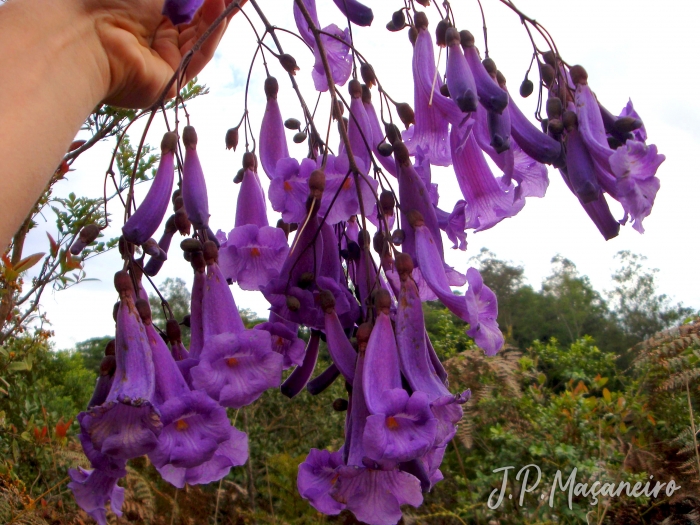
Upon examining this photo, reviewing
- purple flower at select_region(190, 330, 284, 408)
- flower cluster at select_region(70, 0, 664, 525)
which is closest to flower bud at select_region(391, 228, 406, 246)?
flower cluster at select_region(70, 0, 664, 525)

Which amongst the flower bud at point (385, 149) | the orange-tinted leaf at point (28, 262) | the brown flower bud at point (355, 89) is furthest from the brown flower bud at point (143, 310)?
the orange-tinted leaf at point (28, 262)

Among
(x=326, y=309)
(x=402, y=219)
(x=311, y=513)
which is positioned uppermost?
(x=402, y=219)

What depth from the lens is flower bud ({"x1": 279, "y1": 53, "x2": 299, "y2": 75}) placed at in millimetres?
1046

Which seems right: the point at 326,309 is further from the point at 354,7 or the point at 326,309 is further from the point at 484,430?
the point at 484,430

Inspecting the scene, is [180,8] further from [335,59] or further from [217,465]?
[217,465]

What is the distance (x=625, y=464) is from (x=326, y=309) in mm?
2634

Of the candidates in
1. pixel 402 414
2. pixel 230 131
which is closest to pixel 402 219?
pixel 402 414

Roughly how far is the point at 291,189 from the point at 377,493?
0.45 meters

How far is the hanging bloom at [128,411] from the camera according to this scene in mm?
682

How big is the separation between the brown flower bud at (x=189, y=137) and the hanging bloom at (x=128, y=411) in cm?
31

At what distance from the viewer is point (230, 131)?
3.76 feet

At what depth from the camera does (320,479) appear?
81 centimetres

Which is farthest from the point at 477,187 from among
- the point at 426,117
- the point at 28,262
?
the point at 28,262

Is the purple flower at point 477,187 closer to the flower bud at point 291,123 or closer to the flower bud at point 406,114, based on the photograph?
the flower bud at point 406,114
